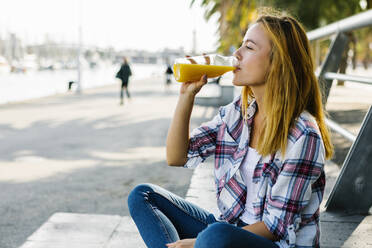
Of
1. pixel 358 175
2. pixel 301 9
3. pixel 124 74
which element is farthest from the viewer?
pixel 124 74

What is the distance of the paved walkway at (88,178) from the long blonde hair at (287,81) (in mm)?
1144

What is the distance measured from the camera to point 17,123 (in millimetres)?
11336

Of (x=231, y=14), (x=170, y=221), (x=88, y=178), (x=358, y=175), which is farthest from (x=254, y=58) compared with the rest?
(x=231, y=14)

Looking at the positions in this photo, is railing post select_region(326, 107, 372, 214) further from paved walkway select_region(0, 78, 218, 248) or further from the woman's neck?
paved walkway select_region(0, 78, 218, 248)

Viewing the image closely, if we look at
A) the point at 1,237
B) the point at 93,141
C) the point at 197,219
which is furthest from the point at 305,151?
the point at 93,141

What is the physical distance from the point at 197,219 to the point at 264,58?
922 millimetres

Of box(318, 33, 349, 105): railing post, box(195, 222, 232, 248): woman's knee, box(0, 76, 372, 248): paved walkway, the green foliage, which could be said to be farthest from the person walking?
box(195, 222, 232, 248): woman's knee

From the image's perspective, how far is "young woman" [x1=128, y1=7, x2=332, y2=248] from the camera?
1.74m

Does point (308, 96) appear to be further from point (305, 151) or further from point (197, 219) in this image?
point (197, 219)

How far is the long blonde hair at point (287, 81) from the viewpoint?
6.10 ft

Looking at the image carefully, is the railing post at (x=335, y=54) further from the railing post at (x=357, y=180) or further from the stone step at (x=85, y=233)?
the stone step at (x=85, y=233)

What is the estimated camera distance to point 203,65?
6.77ft

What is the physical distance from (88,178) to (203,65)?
408cm

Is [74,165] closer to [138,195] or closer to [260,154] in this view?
[138,195]
